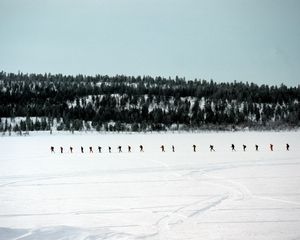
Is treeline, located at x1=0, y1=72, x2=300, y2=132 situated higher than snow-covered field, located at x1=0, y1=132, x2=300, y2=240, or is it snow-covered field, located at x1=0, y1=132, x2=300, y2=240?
treeline, located at x1=0, y1=72, x2=300, y2=132

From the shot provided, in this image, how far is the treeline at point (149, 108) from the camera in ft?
470

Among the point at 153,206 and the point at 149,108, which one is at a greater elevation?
the point at 149,108

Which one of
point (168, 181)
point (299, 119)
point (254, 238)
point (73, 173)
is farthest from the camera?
point (299, 119)

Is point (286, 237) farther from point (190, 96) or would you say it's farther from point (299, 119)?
point (190, 96)

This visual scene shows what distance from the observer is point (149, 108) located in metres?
180

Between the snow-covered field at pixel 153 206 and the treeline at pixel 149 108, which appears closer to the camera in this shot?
the snow-covered field at pixel 153 206

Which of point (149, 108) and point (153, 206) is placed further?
point (149, 108)

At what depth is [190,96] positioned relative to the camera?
195 m

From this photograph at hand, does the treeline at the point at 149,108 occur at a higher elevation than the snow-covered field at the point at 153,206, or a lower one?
higher

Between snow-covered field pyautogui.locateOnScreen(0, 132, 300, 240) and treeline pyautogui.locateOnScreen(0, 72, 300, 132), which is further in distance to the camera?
treeline pyautogui.locateOnScreen(0, 72, 300, 132)

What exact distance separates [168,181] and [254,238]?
9.15 metres

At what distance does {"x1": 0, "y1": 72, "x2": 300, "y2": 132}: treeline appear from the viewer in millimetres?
143125

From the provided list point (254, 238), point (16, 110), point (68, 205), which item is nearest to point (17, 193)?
point (68, 205)

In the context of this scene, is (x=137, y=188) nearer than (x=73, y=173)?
Yes
